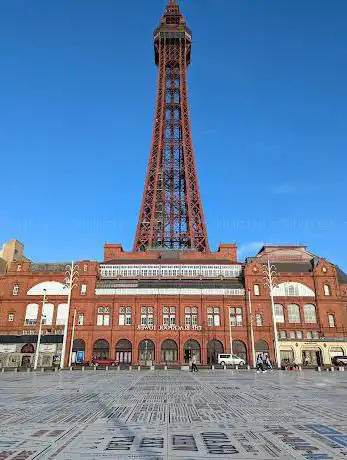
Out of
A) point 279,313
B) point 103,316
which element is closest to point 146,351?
point 103,316

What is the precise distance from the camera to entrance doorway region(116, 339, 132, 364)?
53.3 meters

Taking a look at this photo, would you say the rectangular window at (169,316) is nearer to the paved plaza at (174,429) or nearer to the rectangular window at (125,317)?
the rectangular window at (125,317)

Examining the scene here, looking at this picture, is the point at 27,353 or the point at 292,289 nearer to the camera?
the point at 27,353

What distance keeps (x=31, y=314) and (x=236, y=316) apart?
31780 mm

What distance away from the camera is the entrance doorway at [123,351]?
53.3 metres

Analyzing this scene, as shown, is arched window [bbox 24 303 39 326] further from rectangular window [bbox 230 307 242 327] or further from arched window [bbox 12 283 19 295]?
rectangular window [bbox 230 307 242 327]

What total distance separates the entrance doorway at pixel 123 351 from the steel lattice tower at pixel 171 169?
2400cm

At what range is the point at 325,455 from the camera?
538cm

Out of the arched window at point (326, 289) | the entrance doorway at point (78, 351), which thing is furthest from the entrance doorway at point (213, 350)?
the arched window at point (326, 289)

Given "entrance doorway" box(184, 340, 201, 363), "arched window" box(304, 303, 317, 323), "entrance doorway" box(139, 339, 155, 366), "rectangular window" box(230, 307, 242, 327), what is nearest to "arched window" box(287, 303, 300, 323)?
"arched window" box(304, 303, 317, 323)

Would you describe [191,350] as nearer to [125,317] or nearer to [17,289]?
[125,317]

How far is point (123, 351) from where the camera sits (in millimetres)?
53688

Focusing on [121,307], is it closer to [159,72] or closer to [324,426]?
[324,426]

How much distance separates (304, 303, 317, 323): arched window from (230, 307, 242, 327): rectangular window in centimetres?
1018
